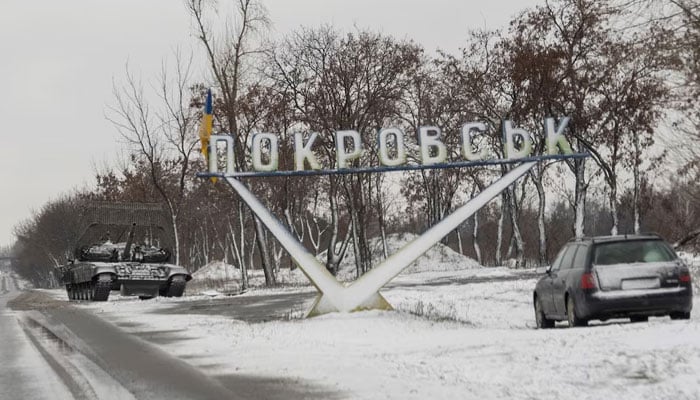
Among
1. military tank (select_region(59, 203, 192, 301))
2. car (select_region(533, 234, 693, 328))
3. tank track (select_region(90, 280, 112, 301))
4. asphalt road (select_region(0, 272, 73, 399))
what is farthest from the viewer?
military tank (select_region(59, 203, 192, 301))

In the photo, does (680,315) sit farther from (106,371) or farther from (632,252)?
(106,371)

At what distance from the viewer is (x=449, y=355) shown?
11227 mm

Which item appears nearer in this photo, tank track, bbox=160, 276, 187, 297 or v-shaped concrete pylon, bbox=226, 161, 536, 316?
v-shaped concrete pylon, bbox=226, 161, 536, 316

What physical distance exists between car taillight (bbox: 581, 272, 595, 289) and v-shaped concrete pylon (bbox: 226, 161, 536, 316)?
4305 mm

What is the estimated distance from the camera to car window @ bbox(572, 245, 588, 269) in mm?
14141

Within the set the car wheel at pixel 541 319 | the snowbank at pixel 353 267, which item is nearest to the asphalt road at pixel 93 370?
the car wheel at pixel 541 319

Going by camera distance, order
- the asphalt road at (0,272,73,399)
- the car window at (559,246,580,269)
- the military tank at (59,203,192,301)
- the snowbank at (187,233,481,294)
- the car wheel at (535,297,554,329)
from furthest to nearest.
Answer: the snowbank at (187,233,481,294) → the military tank at (59,203,192,301) → the car wheel at (535,297,554,329) → the car window at (559,246,580,269) → the asphalt road at (0,272,73,399)

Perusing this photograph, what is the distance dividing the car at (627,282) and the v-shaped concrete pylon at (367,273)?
13.3 feet

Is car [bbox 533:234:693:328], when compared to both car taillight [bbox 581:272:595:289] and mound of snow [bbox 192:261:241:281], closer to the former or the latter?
car taillight [bbox 581:272:595:289]

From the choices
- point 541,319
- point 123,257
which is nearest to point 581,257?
point 541,319

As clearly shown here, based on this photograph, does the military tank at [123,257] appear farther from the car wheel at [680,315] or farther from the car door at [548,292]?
the car wheel at [680,315]

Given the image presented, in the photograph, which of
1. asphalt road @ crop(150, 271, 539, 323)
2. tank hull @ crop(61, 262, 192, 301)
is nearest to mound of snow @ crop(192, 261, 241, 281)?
tank hull @ crop(61, 262, 192, 301)

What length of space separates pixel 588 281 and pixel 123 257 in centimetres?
2432

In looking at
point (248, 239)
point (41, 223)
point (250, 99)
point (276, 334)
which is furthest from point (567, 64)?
point (41, 223)
